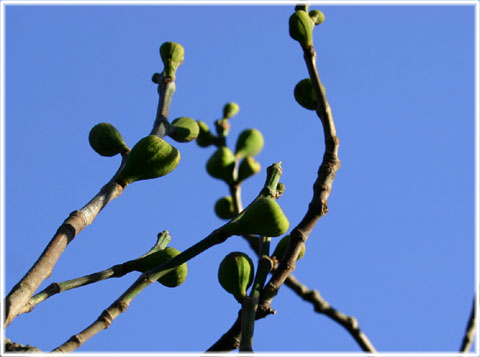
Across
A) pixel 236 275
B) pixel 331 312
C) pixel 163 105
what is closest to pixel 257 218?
pixel 236 275

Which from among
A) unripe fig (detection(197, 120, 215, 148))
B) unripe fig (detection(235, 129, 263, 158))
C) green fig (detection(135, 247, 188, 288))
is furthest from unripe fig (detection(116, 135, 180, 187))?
unripe fig (detection(197, 120, 215, 148))

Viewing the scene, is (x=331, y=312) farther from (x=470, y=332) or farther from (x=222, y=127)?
(x=222, y=127)

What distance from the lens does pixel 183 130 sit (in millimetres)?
2279

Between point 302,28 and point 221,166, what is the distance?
1.16 metres

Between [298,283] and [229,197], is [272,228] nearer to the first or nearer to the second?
[298,283]

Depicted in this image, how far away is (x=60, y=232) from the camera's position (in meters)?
1.57

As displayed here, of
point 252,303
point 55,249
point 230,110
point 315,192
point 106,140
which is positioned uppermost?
point 230,110

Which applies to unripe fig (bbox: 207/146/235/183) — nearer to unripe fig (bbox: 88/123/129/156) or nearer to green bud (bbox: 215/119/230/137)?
green bud (bbox: 215/119/230/137)

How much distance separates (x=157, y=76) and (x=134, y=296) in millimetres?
1038

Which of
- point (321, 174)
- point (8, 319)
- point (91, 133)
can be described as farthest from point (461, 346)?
point (91, 133)

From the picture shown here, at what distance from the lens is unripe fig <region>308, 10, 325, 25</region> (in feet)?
8.16

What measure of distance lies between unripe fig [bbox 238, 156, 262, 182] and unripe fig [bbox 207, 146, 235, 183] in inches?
2.2

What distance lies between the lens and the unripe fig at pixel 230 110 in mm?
3941

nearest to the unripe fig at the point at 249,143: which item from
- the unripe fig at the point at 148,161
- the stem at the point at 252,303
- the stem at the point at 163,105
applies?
the stem at the point at 163,105
